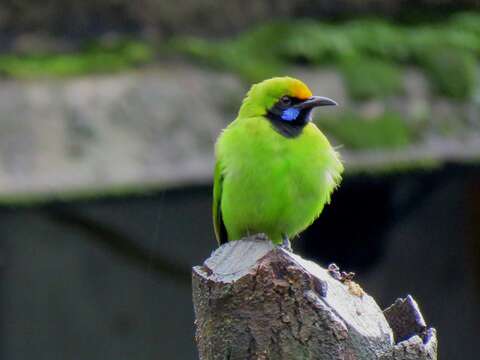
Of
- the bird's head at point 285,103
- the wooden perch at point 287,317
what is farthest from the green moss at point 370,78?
the wooden perch at point 287,317

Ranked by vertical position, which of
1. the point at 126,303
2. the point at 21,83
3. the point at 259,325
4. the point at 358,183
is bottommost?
the point at 126,303

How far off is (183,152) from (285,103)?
1.46 meters

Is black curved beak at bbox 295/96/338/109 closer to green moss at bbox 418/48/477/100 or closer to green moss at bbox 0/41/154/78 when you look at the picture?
green moss at bbox 0/41/154/78

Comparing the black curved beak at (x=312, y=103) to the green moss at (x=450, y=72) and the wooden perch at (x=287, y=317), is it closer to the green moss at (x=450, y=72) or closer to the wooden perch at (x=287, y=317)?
the wooden perch at (x=287, y=317)

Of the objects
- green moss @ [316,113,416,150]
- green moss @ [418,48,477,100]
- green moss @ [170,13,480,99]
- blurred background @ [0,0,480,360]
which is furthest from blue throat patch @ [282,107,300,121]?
green moss @ [418,48,477,100]

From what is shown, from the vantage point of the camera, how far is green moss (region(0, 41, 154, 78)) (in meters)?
5.97

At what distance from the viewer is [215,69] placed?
6316mm

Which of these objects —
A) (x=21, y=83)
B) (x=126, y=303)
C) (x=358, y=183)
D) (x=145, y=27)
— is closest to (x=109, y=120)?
(x=21, y=83)

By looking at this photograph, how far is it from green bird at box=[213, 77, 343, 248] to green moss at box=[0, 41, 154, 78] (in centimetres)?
174

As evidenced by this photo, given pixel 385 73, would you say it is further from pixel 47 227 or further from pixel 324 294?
pixel 324 294

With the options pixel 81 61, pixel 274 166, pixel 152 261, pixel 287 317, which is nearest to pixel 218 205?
pixel 274 166

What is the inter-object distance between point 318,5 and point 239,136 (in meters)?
2.69

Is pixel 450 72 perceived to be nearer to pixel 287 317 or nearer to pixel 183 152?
pixel 183 152

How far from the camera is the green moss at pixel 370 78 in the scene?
6375 millimetres
